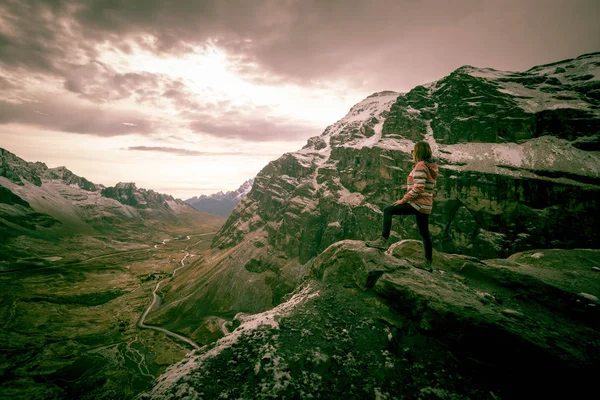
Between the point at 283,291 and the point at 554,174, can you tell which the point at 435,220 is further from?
the point at 283,291

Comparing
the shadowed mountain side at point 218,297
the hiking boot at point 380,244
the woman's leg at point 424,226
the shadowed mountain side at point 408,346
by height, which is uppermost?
the woman's leg at point 424,226

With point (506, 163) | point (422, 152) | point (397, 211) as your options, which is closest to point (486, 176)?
point (506, 163)

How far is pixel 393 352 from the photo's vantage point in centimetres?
788

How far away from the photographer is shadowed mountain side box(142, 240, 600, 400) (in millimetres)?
6430

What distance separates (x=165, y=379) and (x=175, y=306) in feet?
609

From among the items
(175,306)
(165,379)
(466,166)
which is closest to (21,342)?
(175,306)

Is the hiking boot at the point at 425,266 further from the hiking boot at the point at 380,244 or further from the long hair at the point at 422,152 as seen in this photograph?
the long hair at the point at 422,152

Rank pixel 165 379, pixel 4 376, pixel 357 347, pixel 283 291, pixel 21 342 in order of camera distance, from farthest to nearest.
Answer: pixel 283 291, pixel 21 342, pixel 4 376, pixel 357 347, pixel 165 379

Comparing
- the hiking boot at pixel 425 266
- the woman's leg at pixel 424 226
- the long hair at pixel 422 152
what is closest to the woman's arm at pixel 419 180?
the long hair at pixel 422 152

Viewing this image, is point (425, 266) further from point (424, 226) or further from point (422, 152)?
point (422, 152)

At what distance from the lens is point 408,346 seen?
26.5ft

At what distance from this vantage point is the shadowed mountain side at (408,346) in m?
6.43

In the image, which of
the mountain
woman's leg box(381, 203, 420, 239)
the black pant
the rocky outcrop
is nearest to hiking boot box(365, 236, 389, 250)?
the black pant

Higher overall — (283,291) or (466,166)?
(466,166)
